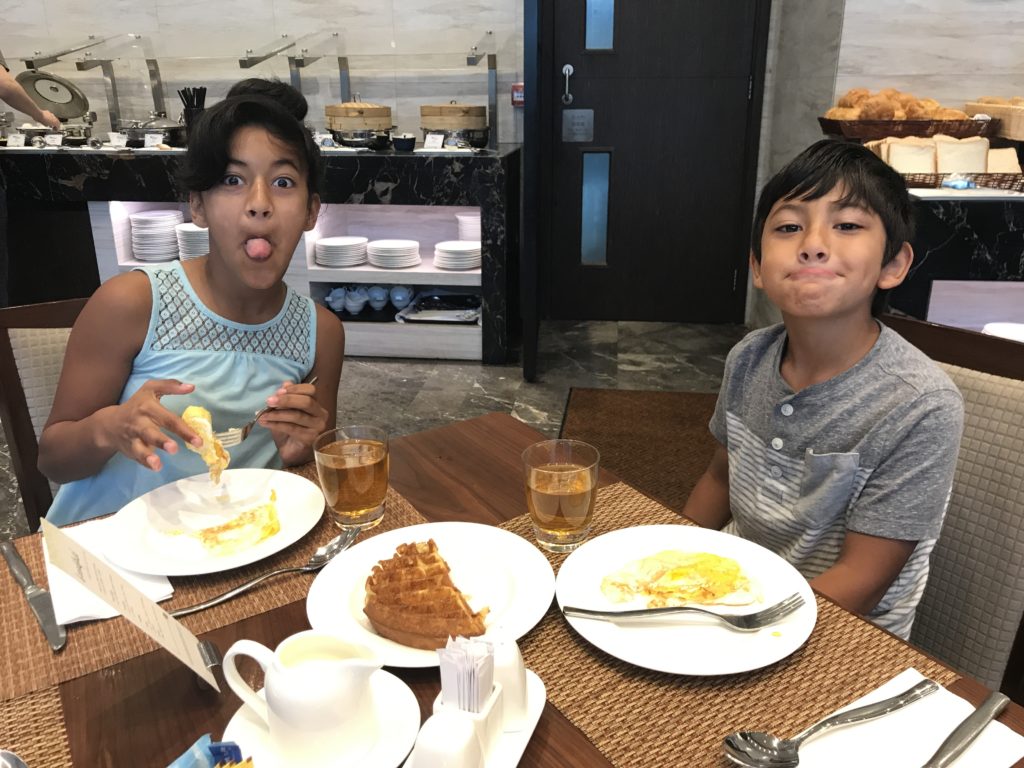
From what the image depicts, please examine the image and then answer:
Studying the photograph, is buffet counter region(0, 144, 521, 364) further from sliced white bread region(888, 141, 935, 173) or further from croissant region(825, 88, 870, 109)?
sliced white bread region(888, 141, 935, 173)

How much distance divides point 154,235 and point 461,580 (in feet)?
12.8

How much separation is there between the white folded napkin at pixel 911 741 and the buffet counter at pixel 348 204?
338cm

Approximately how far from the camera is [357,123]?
412 cm

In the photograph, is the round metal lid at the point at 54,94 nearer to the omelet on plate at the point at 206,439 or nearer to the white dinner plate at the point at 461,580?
the omelet on plate at the point at 206,439

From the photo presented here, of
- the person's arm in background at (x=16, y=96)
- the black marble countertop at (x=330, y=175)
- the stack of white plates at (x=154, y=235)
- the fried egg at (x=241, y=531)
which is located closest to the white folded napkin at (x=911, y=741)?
the fried egg at (x=241, y=531)

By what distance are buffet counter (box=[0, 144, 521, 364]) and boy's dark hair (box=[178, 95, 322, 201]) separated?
8.40ft

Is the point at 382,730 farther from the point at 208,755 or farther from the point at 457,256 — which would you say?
the point at 457,256

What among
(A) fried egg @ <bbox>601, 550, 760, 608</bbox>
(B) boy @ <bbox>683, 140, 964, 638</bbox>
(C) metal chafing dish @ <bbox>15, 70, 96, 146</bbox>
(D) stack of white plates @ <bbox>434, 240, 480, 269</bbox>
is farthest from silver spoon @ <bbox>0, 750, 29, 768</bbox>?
(C) metal chafing dish @ <bbox>15, 70, 96, 146</bbox>

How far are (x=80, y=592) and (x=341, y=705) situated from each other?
1.47 ft

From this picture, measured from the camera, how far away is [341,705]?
2.10ft

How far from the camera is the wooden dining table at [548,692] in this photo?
0.70 meters

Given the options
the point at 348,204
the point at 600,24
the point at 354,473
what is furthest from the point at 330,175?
the point at 354,473

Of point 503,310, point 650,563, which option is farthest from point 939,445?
point 503,310

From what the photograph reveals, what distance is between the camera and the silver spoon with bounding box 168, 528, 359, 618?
90 centimetres
